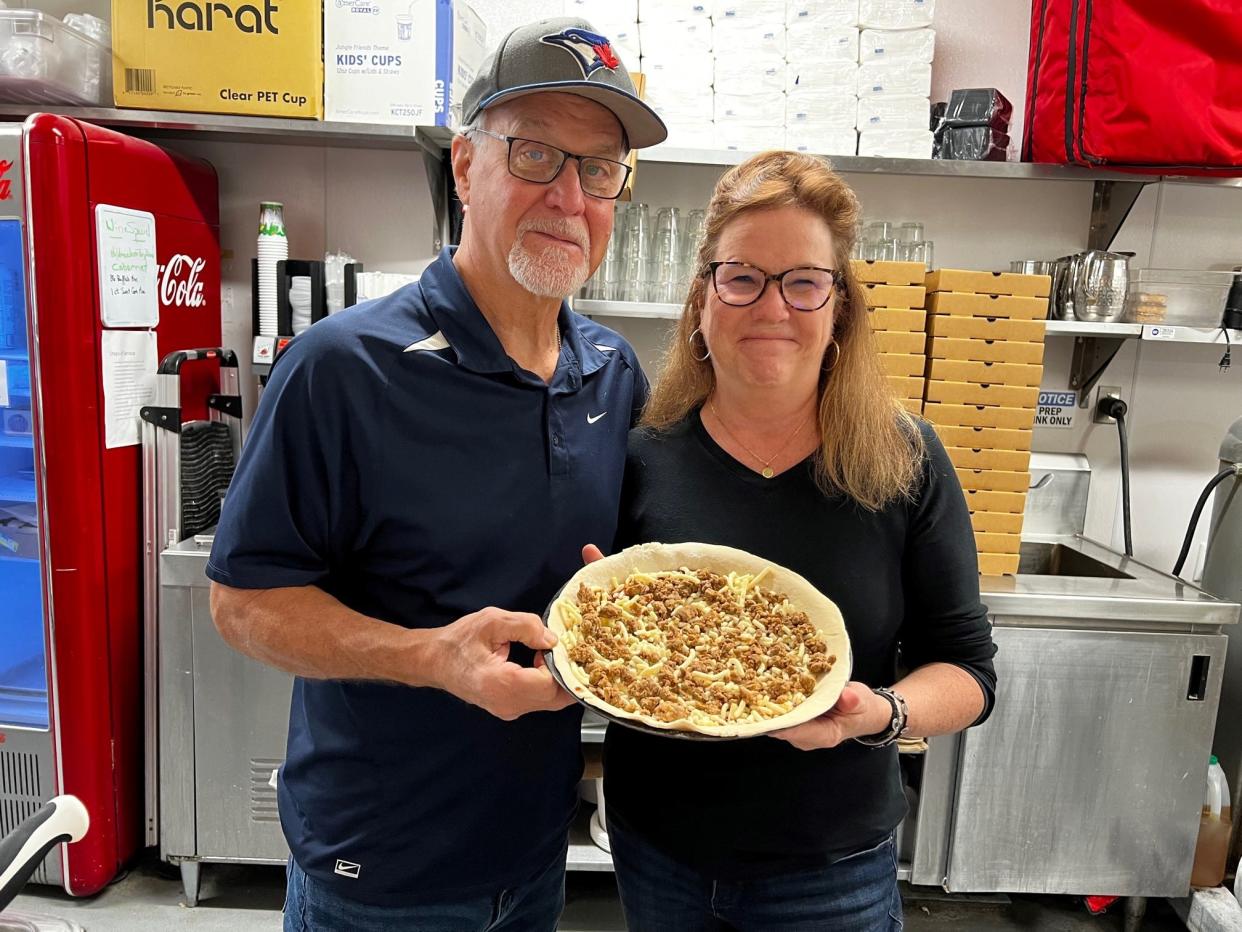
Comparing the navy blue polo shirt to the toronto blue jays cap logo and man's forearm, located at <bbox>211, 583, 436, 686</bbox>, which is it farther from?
the toronto blue jays cap logo

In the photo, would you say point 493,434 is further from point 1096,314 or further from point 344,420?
point 1096,314

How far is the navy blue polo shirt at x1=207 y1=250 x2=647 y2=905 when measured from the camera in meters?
1.26

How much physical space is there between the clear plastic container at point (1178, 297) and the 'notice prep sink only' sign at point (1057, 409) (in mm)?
376

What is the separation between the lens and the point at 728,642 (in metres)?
1.39

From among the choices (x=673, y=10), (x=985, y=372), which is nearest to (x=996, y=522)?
(x=985, y=372)

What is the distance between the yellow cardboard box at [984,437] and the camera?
2.56 metres

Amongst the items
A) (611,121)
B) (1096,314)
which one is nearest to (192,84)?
(611,121)

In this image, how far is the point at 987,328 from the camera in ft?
8.31

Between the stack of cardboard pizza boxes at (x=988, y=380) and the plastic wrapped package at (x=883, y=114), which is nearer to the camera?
the stack of cardboard pizza boxes at (x=988, y=380)

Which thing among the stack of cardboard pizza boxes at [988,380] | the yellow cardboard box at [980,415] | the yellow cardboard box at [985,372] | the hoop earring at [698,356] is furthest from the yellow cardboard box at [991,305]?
the hoop earring at [698,356]

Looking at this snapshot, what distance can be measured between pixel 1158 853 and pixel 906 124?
7.41 ft

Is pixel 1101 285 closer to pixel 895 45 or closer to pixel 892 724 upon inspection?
pixel 895 45

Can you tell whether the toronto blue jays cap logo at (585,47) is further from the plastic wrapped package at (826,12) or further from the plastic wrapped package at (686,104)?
the plastic wrapped package at (826,12)

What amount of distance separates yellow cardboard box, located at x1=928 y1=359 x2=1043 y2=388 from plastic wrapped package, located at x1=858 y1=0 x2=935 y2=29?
1.08m
